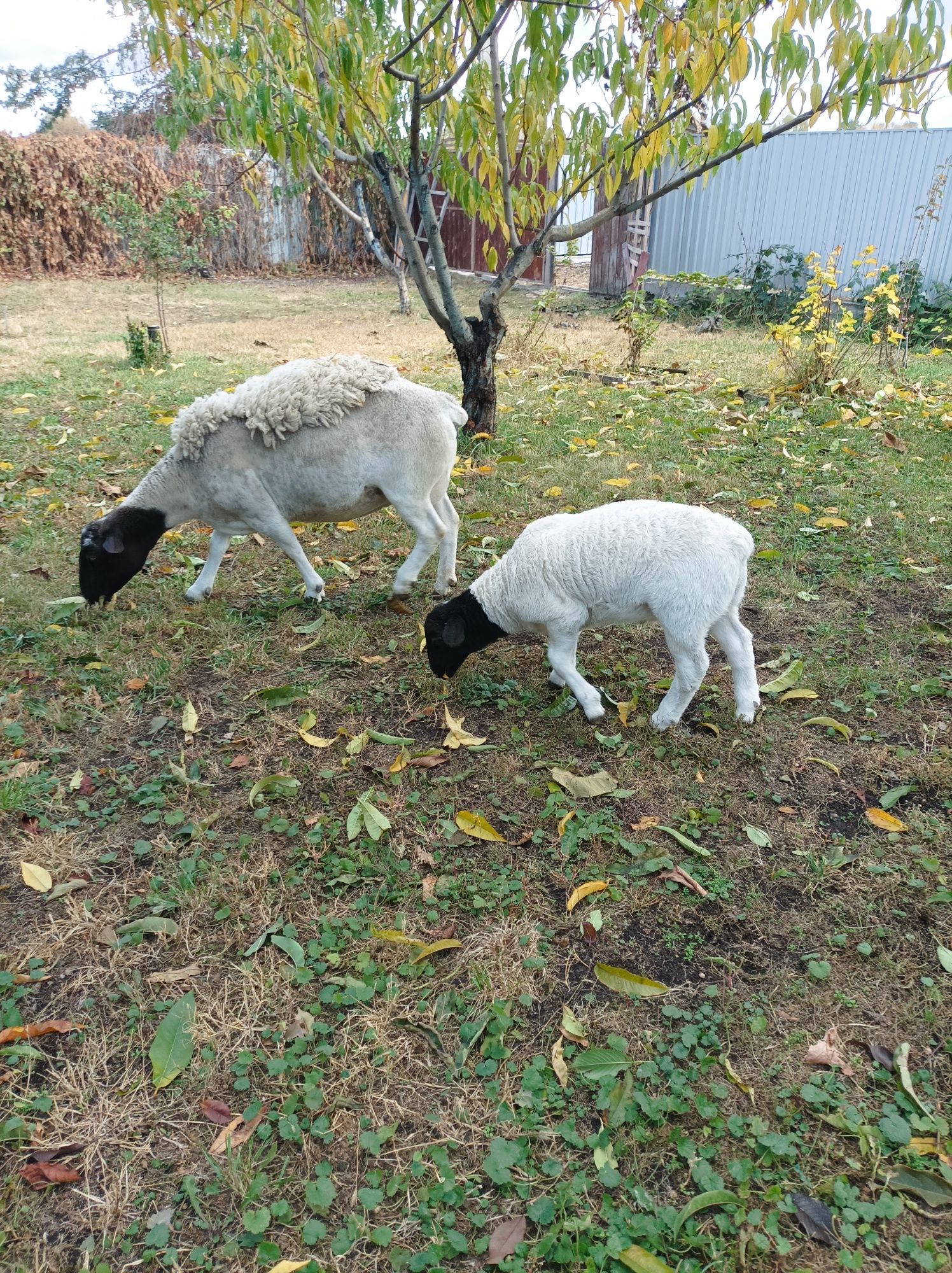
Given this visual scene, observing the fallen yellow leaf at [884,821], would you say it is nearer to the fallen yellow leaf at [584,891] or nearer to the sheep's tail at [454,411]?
the fallen yellow leaf at [584,891]

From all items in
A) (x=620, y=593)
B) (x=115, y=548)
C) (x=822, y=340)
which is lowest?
(x=115, y=548)

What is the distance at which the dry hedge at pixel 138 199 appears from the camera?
60.2 feet

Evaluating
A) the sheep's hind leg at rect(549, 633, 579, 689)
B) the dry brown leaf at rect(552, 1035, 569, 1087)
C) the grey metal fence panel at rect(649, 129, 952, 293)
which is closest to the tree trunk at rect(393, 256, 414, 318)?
the grey metal fence panel at rect(649, 129, 952, 293)

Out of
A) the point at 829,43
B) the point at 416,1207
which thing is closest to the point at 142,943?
the point at 416,1207

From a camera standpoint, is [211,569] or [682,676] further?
[211,569]

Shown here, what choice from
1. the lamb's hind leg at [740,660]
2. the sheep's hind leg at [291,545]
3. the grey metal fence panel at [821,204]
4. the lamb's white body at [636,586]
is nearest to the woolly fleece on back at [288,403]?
the sheep's hind leg at [291,545]

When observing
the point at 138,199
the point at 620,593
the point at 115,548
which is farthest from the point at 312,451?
the point at 138,199

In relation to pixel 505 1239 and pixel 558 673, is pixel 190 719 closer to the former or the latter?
pixel 558 673

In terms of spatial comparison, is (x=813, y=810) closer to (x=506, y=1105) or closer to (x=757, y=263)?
(x=506, y=1105)

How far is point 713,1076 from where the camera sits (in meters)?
2.45

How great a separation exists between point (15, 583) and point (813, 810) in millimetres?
4889

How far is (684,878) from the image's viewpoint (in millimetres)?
3125

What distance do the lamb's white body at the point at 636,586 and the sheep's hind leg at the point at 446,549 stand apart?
3.50ft

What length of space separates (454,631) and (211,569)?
203cm
